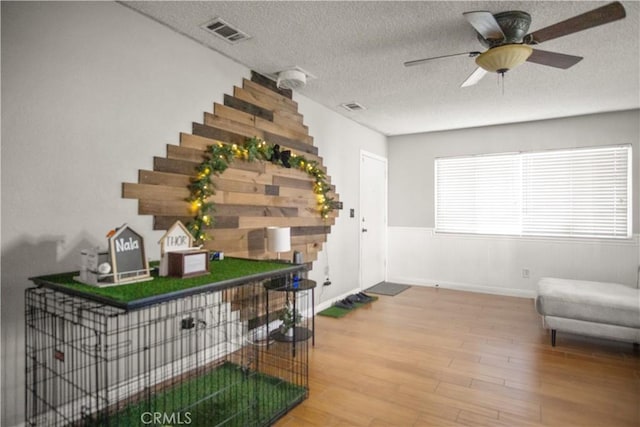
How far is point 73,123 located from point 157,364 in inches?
Result: 66.3

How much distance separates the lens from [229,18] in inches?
99.4

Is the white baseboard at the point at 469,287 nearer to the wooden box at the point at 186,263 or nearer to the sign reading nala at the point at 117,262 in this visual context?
the wooden box at the point at 186,263

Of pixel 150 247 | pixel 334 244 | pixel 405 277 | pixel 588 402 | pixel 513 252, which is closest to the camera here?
pixel 588 402

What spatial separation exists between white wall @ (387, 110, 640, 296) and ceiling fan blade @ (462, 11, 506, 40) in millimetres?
3374

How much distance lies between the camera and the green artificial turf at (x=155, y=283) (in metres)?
1.58

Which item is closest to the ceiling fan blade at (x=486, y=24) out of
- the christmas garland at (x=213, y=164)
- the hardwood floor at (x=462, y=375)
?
the christmas garland at (x=213, y=164)

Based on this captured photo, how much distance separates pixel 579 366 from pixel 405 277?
3.26 meters

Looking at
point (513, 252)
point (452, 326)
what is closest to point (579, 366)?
point (452, 326)

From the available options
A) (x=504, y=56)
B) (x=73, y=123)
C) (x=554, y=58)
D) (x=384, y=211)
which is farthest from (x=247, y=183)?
(x=384, y=211)

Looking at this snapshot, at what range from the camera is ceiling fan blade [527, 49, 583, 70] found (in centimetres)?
246

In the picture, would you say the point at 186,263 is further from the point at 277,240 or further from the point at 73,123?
the point at 277,240

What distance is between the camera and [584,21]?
2049 millimetres

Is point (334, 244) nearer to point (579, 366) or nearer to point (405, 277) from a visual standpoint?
point (405, 277)

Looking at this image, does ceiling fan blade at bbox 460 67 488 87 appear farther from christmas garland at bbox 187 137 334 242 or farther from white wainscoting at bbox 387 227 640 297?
white wainscoting at bbox 387 227 640 297
